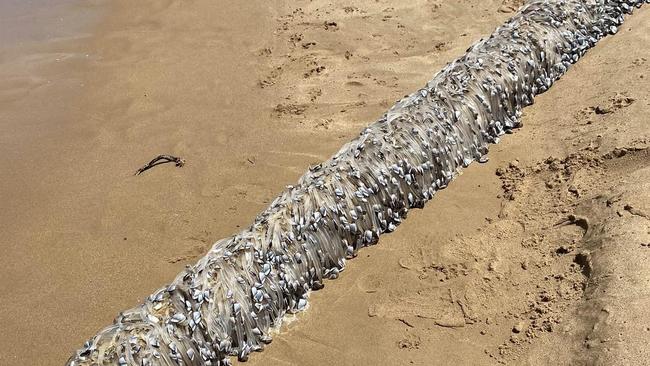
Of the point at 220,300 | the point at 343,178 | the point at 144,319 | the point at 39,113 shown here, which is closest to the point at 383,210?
the point at 343,178

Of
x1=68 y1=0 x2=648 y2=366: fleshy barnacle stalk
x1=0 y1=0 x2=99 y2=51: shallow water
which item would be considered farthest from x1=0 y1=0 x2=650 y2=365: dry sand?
x1=0 y1=0 x2=99 y2=51: shallow water

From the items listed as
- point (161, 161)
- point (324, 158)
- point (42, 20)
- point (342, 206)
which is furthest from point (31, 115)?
point (342, 206)

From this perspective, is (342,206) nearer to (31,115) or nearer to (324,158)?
(324,158)

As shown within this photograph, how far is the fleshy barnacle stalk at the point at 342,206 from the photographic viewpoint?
3.40 m

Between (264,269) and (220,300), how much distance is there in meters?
0.32

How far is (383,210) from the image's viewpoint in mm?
4180

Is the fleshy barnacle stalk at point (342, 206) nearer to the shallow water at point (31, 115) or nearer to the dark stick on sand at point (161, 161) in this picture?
the shallow water at point (31, 115)

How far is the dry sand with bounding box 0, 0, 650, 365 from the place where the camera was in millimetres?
3545

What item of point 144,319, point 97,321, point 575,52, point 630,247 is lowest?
point 97,321

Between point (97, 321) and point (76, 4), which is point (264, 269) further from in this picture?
point (76, 4)

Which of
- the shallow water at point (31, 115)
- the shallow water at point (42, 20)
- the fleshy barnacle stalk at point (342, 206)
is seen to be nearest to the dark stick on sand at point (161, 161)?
the shallow water at point (31, 115)

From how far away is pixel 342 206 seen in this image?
13.1 feet

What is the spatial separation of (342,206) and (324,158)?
1.00m

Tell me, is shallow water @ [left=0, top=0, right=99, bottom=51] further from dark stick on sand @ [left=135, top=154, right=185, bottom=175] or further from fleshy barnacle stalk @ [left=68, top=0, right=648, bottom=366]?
fleshy barnacle stalk @ [left=68, top=0, right=648, bottom=366]
